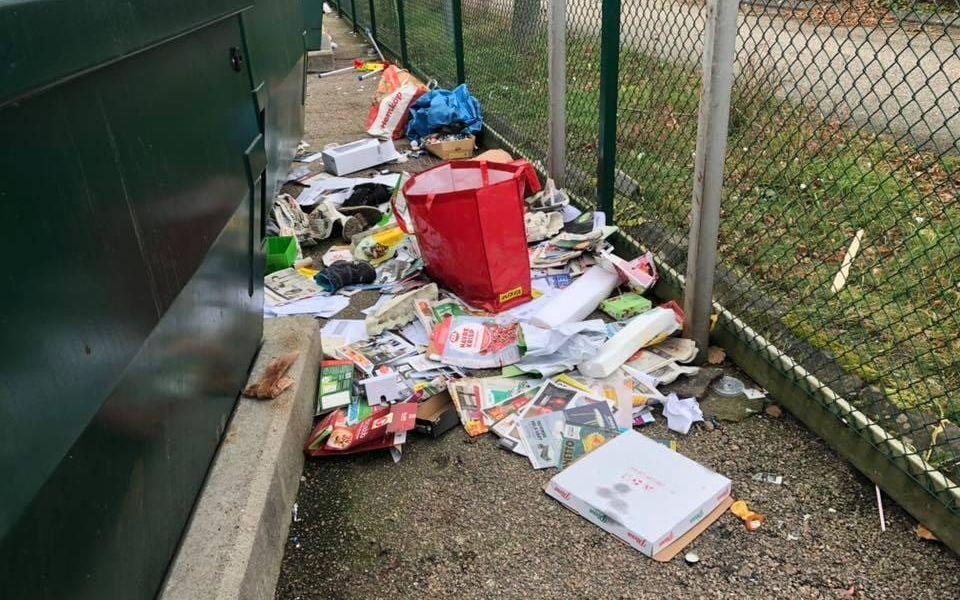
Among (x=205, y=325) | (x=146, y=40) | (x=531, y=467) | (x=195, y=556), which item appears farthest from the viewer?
(x=531, y=467)

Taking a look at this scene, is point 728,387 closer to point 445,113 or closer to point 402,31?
point 445,113

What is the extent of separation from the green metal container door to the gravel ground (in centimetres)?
48

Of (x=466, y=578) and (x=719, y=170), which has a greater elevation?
(x=719, y=170)

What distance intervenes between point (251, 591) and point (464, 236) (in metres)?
1.80

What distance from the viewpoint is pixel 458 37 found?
6098mm

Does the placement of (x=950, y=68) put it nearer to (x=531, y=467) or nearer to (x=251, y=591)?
(x=531, y=467)

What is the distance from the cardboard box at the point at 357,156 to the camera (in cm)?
541

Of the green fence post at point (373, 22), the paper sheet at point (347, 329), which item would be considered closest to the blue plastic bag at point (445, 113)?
the paper sheet at point (347, 329)

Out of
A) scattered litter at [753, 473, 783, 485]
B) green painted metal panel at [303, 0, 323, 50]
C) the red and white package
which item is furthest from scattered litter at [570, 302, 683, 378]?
green painted metal panel at [303, 0, 323, 50]

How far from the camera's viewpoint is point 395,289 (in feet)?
12.2

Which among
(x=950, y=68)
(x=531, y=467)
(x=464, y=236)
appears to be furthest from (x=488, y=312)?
(x=950, y=68)

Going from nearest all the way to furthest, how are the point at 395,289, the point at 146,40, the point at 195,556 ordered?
the point at 146,40, the point at 195,556, the point at 395,289

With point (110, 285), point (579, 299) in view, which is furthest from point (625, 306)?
point (110, 285)

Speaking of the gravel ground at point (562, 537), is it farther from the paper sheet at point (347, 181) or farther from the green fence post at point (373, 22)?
the green fence post at point (373, 22)
